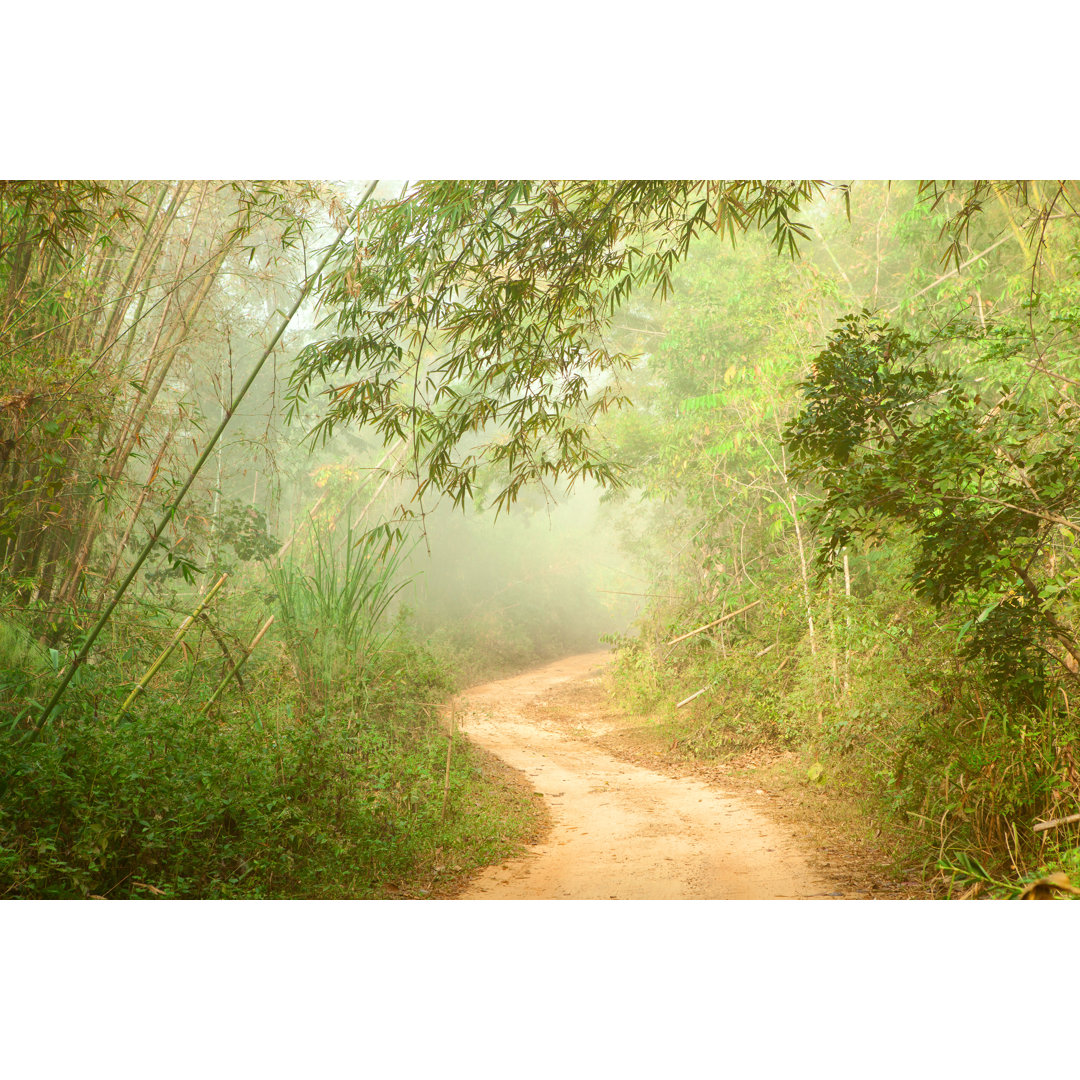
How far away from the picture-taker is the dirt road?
2.84 metres

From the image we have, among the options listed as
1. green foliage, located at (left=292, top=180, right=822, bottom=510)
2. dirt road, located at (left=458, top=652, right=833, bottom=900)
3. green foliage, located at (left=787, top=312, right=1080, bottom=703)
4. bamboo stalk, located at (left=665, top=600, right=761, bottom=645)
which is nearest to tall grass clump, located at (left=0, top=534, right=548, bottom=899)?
dirt road, located at (left=458, top=652, right=833, bottom=900)

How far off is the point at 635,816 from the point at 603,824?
6.0 inches

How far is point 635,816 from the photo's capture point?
3.21 m

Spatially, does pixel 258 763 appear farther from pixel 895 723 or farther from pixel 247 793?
pixel 895 723

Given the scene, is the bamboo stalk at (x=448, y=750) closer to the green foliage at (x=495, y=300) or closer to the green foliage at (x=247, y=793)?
the green foliage at (x=247, y=793)

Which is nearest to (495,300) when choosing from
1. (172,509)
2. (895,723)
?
(172,509)

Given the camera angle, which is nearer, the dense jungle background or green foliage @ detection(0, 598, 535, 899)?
green foliage @ detection(0, 598, 535, 899)

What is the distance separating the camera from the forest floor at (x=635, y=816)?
2.83 metres

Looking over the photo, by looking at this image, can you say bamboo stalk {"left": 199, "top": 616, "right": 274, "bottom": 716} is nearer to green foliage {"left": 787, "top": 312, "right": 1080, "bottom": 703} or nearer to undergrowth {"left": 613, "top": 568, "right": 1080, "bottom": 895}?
undergrowth {"left": 613, "top": 568, "right": 1080, "bottom": 895}

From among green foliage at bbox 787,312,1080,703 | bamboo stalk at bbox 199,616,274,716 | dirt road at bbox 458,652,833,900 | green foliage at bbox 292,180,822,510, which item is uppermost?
green foliage at bbox 292,180,822,510

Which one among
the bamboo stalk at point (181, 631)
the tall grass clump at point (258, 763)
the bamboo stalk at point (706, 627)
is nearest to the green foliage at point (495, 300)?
the tall grass clump at point (258, 763)

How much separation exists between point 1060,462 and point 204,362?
3186mm
